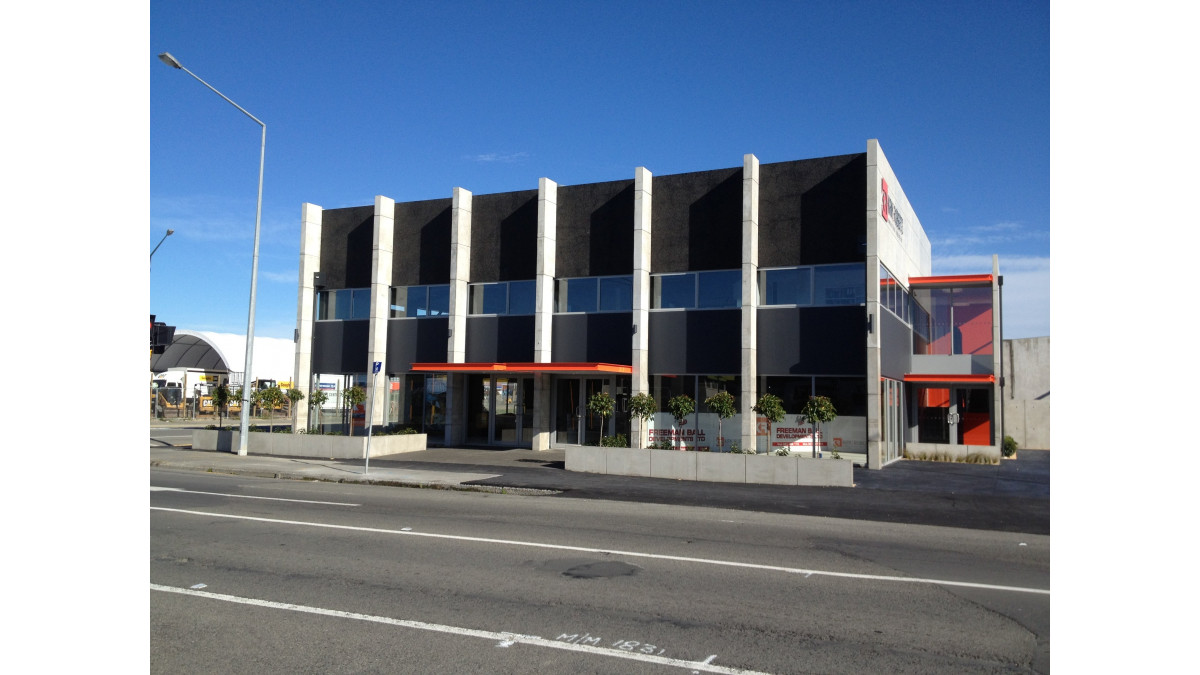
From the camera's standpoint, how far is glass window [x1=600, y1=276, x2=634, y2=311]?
84.2 ft

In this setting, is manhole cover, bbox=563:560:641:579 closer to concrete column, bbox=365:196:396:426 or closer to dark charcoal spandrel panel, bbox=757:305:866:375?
dark charcoal spandrel panel, bbox=757:305:866:375

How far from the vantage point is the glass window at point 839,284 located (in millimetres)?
22359

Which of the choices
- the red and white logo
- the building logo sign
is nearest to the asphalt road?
the red and white logo

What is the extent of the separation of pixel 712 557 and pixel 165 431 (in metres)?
36.2

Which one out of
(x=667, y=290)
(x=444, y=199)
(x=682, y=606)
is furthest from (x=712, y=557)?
(x=444, y=199)

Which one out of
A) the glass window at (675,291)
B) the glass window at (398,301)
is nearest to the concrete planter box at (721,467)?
the glass window at (675,291)

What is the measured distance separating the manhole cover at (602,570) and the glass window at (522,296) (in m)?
18.6

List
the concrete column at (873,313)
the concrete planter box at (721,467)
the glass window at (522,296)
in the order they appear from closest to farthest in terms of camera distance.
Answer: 1. the concrete planter box at (721,467)
2. the concrete column at (873,313)
3. the glass window at (522,296)

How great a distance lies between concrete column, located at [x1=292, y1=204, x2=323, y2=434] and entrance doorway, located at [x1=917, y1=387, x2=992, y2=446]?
2423 cm

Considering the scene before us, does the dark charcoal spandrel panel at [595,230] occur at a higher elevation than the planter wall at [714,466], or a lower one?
higher

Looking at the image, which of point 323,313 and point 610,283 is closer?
point 610,283

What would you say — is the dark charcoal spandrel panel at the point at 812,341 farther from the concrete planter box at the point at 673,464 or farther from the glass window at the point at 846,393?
the concrete planter box at the point at 673,464

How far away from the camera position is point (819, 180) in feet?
75.7
